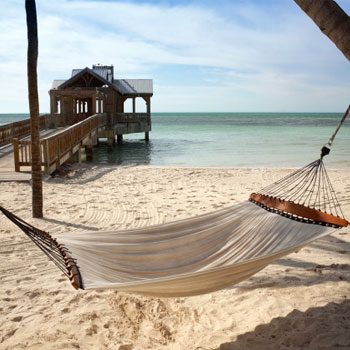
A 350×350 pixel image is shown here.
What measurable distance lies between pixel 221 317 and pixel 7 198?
584 centimetres

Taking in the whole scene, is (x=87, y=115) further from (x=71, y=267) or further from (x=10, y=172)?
(x=71, y=267)

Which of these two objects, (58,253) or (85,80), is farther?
(85,80)

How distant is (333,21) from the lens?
2846 millimetres

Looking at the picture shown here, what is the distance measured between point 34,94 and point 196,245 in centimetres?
403

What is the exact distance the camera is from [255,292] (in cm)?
359

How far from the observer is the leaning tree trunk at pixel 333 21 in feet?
9.25

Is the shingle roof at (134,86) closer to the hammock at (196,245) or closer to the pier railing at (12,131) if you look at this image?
the pier railing at (12,131)

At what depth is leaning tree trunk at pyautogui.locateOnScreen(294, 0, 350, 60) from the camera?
2.82 m

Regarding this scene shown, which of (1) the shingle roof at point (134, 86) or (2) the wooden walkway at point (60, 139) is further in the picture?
(1) the shingle roof at point (134, 86)

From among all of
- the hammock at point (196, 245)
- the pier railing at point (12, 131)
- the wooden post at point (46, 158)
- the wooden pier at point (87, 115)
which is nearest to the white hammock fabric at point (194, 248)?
the hammock at point (196, 245)

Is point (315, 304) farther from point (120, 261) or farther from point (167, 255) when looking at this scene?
point (120, 261)

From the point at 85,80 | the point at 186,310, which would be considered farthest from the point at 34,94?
the point at 85,80

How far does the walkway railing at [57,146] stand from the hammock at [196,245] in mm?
6747

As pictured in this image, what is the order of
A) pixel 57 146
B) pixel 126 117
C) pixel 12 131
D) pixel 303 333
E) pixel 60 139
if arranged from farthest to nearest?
pixel 126 117 → pixel 12 131 → pixel 60 139 → pixel 57 146 → pixel 303 333
